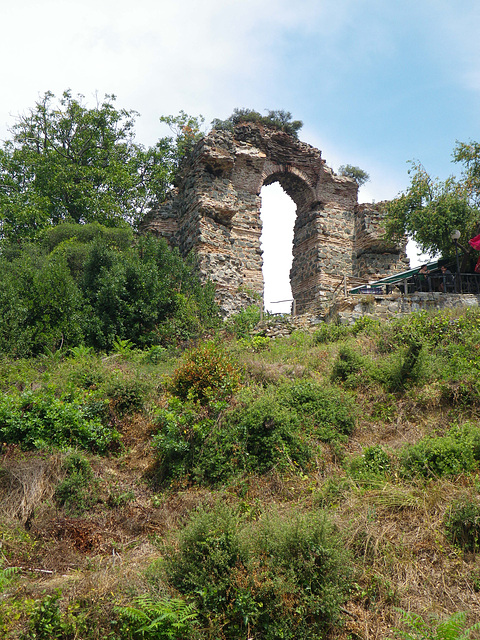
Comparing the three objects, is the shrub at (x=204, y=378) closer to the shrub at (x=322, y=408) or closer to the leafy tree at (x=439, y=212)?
the shrub at (x=322, y=408)

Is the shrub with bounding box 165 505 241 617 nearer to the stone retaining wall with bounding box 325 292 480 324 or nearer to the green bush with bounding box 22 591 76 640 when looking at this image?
the green bush with bounding box 22 591 76 640

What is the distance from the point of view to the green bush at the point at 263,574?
4527 mm

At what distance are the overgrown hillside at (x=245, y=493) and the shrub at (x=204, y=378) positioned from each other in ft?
0.11

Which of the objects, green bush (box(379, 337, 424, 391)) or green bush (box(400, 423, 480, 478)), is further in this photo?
green bush (box(379, 337, 424, 391))

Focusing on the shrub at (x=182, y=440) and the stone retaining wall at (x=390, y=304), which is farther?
the stone retaining wall at (x=390, y=304)

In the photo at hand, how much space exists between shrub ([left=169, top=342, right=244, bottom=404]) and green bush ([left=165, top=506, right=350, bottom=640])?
9.97 feet

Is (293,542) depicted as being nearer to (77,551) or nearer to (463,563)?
(463,563)

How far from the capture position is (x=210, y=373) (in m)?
8.59

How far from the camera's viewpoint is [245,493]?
6.54 m

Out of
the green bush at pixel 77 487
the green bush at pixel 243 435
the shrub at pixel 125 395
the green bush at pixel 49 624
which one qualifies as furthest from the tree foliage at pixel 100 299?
the green bush at pixel 49 624

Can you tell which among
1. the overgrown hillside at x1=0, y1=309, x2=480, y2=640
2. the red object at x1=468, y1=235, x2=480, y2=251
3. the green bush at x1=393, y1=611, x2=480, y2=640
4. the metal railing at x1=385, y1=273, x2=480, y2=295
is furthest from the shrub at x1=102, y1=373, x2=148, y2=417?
the red object at x1=468, y1=235, x2=480, y2=251

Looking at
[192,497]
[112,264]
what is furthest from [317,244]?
[192,497]

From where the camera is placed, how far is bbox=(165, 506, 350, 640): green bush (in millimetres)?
4527

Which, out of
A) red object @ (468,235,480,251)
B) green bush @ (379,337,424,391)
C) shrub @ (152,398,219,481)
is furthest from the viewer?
red object @ (468,235,480,251)
